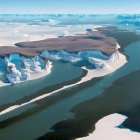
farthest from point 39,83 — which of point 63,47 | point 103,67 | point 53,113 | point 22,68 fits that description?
point 63,47

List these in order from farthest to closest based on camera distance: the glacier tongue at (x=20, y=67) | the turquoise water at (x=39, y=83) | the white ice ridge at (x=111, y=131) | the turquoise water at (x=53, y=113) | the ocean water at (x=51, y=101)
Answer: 1. the glacier tongue at (x=20, y=67)
2. the turquoise water at (x=39, y=83)
3. the ocean water at (x=51, y=101)
4. the turquoise water at (x=53, y=113)
5. the white ice ridge at (x=111, y=131)

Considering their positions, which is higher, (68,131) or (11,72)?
(11,72)

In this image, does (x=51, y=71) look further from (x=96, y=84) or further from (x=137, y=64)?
(x=137, y=64)

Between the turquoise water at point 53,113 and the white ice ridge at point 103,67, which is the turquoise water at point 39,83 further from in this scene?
the white ice ridge at point 103,67

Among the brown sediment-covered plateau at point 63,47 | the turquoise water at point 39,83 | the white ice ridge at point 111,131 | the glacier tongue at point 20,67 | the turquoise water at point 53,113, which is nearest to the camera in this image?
the white ice ridge at point 111,131

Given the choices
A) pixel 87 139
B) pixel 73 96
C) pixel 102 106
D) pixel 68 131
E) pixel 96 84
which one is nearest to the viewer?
pixel 87 139

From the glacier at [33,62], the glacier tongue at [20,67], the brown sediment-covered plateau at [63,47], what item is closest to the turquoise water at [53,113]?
the glacier tongue at [20,67]

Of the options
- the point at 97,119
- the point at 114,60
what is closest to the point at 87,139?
the point at 97,119
